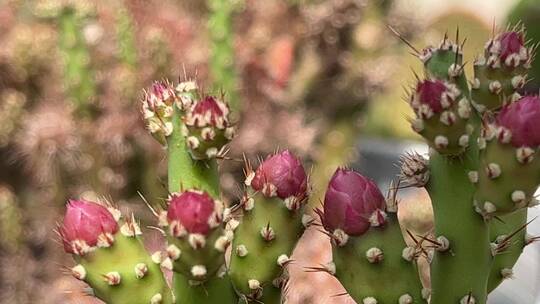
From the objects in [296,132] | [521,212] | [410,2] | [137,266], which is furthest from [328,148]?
[137,266]

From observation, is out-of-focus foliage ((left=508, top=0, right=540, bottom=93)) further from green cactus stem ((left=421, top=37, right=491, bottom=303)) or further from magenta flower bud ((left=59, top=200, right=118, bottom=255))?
magenta flower bud ((left=59, top=200, right=118, bottom=255))

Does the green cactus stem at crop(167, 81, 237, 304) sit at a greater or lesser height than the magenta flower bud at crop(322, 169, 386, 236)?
lesser

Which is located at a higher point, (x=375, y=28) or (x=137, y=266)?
(x=375, y=28)

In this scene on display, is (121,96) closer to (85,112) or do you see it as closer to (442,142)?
(85,112)

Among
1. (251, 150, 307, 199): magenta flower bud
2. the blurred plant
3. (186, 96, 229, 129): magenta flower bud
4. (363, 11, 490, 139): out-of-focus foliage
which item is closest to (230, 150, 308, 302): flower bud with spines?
Answer: (251, 150, 307, 199): magenta flower bud

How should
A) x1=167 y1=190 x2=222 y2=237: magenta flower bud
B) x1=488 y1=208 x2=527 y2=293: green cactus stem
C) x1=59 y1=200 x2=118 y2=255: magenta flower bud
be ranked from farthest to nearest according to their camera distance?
1. x1=488 y1=208 x2=527 y2=293: green cactus stem
2. x1=59 y1=200 x2=118 y2=255: magenta flower bud
3. x1=167 y1=190 x2=222 y2=237: magenta flower bud

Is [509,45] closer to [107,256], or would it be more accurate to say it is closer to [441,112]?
[441,112]

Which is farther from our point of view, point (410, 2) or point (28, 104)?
point (410, 2)
